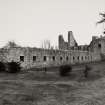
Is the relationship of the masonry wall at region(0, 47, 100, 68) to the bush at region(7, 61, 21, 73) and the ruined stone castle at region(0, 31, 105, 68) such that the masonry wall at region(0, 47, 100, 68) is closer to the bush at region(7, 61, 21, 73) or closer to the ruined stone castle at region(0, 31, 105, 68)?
the ruined stone castle at region(0, 31, 105, 68)

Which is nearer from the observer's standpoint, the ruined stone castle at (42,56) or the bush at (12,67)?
the bush at (12,67)

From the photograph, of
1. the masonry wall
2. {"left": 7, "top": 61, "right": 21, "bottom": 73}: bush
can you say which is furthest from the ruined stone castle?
{"left": 7, "top": 61, "right": 21, "bottom": 73}: bush

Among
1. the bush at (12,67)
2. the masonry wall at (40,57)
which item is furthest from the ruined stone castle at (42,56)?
the bush at (12,67)

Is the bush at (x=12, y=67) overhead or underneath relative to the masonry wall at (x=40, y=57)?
underneath

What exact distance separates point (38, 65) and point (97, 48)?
84.0 ft

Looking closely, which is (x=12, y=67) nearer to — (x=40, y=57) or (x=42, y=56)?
(x=40, y=57)

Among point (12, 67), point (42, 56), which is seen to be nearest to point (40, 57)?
point (42, 56)

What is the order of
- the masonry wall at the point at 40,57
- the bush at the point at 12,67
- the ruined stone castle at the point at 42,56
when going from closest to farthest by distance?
the bush at the point at 12,67 → the ruined stone castle at the point at 42,56 → the masonry wall at the point at 40,57

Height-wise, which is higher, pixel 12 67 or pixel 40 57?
pixel 40 57

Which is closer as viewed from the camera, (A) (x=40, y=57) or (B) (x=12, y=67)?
(B) (x=12, y=67)

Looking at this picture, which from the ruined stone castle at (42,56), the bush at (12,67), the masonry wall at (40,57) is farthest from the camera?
the masonry wall at (40,57)

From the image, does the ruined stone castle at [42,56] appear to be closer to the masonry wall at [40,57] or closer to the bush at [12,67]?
the masonry wall at [40,57]

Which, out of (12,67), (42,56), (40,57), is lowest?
(12,67)

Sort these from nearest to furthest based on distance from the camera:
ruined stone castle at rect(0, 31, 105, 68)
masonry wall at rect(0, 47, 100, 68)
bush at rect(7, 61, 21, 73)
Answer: bush at rect(7, 61, 21, 73), ruined stone castle at rect(0, 31, 105, 68), masonry wall at rect(0, 47, 100, 68)
